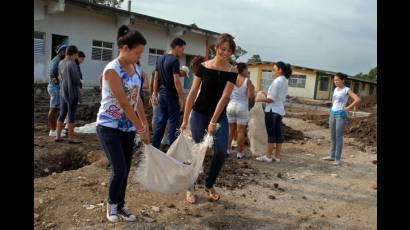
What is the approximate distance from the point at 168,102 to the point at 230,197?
1.96 m

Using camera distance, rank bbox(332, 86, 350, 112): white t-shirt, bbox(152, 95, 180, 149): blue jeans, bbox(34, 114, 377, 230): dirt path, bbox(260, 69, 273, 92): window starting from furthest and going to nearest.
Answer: bbox(260, 69, 273, 92): window
bbox(332, 86, 350, 112): white t-shirt
bbox(152, 95, 180, 149): blue jeans
bbox(34, 114, 377, 230): dirt path

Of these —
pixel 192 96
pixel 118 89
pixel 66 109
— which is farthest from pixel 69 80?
pixel 118 89

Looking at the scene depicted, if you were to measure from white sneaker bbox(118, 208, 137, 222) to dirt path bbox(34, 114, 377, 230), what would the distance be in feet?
0.26

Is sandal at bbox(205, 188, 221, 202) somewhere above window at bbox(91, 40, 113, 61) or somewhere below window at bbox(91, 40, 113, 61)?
below

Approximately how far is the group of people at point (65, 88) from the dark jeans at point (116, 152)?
3.57 meters

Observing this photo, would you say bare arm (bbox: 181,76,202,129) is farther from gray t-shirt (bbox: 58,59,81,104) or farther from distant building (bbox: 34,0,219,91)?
distant building (bbox: 34,0,219,91)

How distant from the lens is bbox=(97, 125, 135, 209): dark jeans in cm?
356

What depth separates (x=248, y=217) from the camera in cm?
434

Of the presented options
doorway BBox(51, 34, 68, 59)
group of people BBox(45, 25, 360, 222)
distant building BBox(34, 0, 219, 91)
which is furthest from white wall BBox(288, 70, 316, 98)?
group of people BBox(45, 25, 360, 222)

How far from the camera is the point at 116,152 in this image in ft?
11.7

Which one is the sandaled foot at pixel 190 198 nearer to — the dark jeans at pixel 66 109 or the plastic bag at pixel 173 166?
the plastic bag at pixel 173 166

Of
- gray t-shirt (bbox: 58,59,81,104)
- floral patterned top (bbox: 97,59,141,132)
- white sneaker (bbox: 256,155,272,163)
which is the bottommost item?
white sneaker (bbox: 256,155,272,163)
